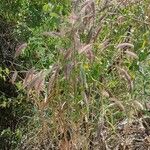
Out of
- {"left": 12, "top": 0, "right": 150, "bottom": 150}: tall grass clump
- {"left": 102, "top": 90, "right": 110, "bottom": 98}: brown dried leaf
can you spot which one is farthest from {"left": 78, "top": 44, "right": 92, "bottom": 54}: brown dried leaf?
{"left": 102, "top": 90, "right": 110, "bottom": 98}: brown dried leaf

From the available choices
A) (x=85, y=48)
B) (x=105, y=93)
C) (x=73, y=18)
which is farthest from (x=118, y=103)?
(x=73, y=18)

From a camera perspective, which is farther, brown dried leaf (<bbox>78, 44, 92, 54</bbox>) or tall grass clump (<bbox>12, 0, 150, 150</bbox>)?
tall grass clump (<bbox>12, 0, 150, 150</bbox>)

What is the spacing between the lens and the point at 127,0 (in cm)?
252

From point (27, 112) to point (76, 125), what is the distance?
77cm

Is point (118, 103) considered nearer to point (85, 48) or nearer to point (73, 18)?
point (85, 48)

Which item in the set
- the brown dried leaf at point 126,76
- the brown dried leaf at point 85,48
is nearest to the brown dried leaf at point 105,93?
the brown dried leaf at point 126,76

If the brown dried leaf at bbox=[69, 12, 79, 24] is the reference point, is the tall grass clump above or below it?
below

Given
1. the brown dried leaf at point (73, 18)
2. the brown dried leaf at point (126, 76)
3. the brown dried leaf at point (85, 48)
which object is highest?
the brown dried leaf at point (73, 18)

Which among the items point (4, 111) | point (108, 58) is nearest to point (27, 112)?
point (4, 111)

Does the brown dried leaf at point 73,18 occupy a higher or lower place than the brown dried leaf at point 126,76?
higher

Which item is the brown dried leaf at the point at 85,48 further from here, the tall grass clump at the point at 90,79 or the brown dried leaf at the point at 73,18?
the brown dried leaf at the point at 73,18

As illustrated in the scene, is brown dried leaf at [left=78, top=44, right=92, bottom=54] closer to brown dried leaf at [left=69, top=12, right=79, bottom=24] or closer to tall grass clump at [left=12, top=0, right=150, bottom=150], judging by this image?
tall grass clump at [left=12, top=0, right=150, bottom=150]

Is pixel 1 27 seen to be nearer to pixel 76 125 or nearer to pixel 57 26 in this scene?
pixel 57 26

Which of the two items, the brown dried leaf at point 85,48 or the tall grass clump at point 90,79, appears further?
the tall grass clump at point 90,79
